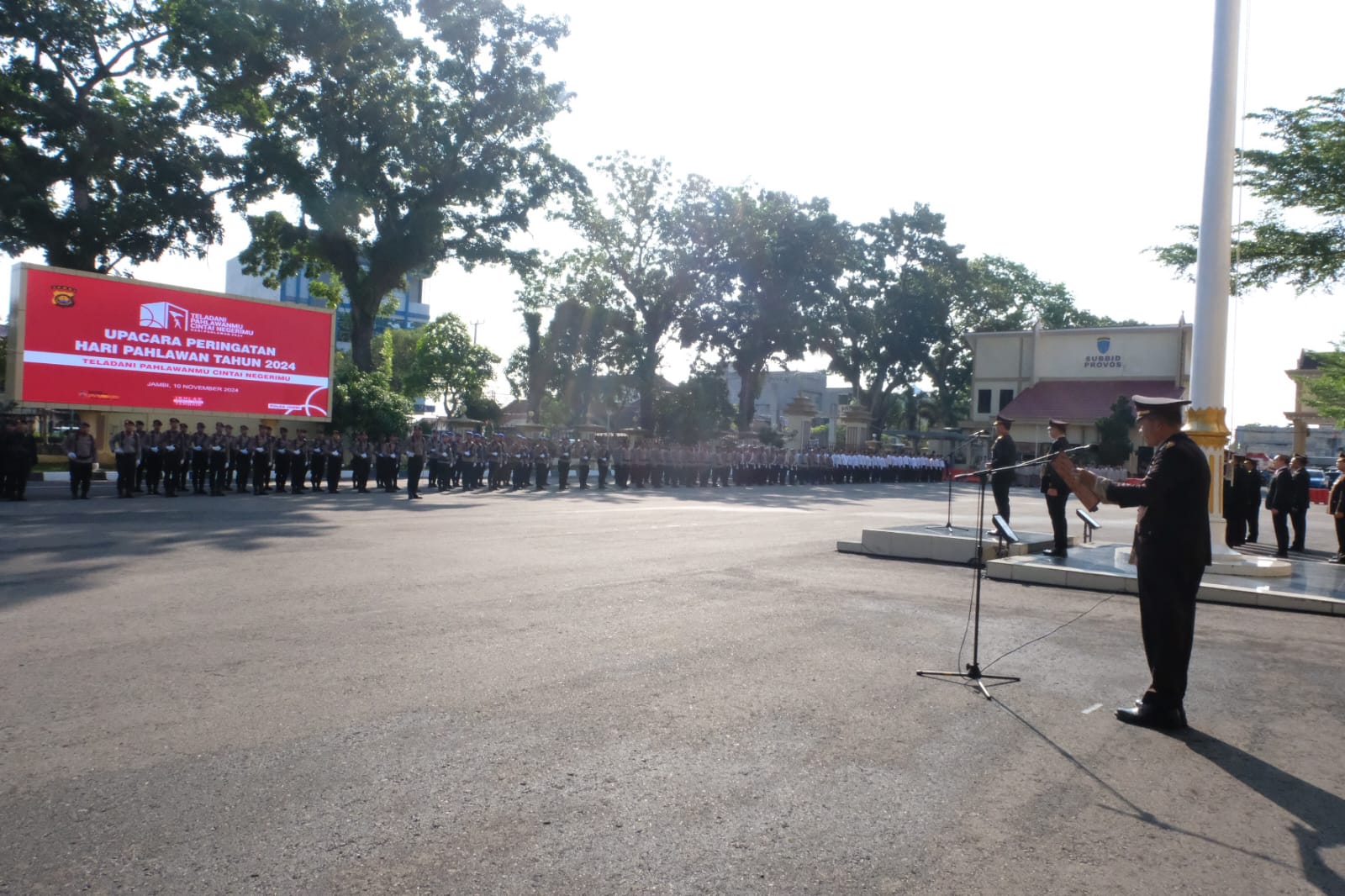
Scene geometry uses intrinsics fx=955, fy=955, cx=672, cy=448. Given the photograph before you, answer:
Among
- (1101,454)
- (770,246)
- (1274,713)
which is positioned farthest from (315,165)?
(1101,454)

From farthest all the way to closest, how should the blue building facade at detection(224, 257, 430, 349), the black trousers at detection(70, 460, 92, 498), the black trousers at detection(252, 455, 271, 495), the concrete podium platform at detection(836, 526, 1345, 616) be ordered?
the blue building facade at detection(224, 257, 430, 349)
the black trousers at detection(252, 455, 271, 495)
the black trousers at detection(70, 460, 92, 498)
the concrete podium platform at detection(836, 526, 1345, 616)

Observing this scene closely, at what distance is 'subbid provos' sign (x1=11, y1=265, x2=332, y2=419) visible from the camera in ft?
77.9

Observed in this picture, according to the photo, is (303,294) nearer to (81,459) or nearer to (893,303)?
(893,303)

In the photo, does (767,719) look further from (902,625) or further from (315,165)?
(315,165)

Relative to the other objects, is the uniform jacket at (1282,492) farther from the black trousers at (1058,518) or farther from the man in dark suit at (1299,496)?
the black trousers at (1058,518)

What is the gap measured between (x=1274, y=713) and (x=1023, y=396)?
53.5 m

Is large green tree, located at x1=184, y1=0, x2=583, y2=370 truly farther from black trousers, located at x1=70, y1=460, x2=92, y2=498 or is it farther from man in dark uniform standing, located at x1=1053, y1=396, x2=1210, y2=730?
man in dark uniform standing, located at x1=1053, y1=396, x2=1210, y2=730

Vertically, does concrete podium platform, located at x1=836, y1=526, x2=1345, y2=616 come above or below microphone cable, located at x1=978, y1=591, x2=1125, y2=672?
above

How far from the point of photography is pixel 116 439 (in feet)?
65.8

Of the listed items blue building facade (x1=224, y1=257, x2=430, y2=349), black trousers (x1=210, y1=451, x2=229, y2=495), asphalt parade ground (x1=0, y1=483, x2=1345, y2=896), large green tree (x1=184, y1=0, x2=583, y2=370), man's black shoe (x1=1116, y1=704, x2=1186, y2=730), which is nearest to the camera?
asphalt parade ground (x1=0, y1=483, x2=1345, y2=896)

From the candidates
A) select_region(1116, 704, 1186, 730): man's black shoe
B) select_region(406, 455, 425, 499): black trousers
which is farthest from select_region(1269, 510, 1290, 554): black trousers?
select_region(406, 455, 425, 499): black trousers

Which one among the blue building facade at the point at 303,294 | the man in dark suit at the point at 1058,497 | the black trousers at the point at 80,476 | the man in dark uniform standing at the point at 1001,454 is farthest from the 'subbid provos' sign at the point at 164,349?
the blue building facade at the point at 303,294

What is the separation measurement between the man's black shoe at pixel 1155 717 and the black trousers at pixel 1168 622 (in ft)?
0.10

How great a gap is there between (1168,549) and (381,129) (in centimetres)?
3245
